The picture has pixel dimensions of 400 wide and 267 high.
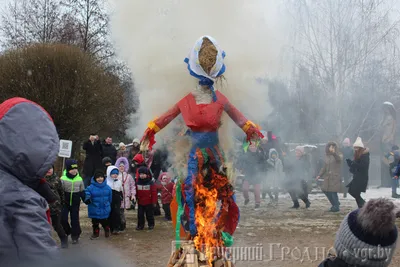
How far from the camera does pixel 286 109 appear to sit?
17750 millimetres

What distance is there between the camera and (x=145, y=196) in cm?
903

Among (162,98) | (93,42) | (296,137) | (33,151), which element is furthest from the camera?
(93,42)

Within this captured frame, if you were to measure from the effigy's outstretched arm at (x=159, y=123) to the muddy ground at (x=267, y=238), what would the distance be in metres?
1.22

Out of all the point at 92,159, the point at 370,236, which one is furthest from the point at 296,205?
the point at 370,236

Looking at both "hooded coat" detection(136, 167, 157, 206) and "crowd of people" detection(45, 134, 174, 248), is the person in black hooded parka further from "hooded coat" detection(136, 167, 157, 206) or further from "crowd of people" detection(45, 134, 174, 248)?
"hooded coat" detection(136, 167, 157, 206)

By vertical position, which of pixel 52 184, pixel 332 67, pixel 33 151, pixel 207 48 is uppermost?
pixel 332 67

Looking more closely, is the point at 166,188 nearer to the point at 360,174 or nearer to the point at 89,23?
the point at 360,174

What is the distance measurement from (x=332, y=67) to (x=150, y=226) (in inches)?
406

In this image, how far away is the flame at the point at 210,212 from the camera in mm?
4695

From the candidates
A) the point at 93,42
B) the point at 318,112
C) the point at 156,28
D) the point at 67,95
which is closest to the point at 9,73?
the point at 67,95

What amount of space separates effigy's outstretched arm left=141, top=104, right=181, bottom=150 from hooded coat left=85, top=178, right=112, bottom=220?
334 cm

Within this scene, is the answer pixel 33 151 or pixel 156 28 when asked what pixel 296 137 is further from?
pixel 33 151

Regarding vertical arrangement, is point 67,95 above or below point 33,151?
above

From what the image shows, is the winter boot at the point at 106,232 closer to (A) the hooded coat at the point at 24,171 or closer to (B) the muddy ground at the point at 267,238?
(B) the muddy ground at the point at 267,238
